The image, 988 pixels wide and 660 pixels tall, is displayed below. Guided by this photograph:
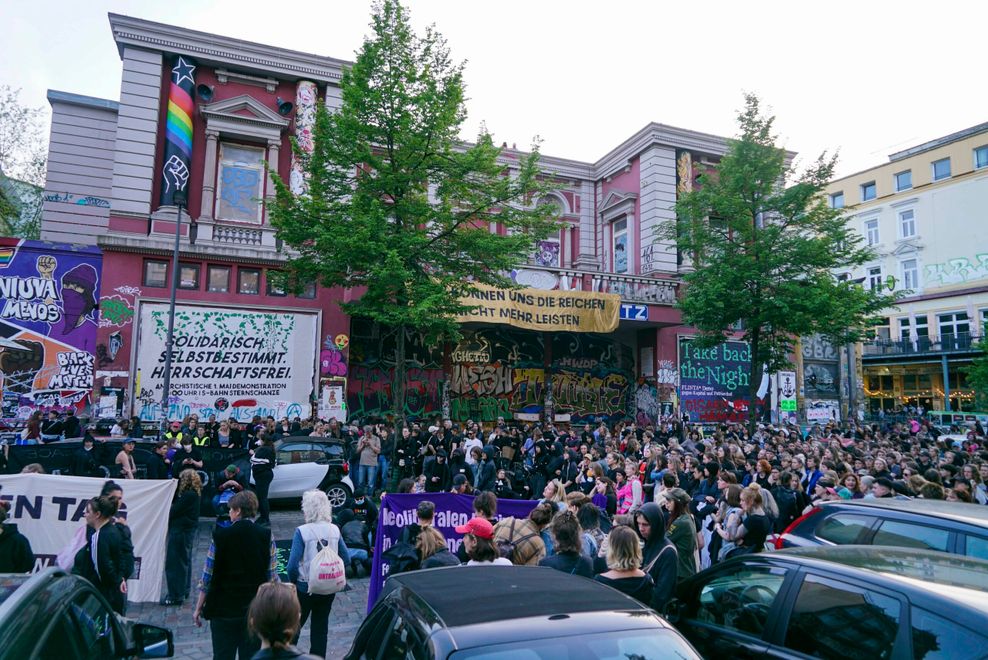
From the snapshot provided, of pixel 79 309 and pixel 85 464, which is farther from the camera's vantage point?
pixel 79 309

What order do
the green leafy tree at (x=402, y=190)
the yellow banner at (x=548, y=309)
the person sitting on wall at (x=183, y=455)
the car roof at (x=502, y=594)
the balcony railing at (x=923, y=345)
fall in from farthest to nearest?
1. the balcony railing at (x=923, y=345)
2. the yellow banner at (x=548, y=309)
3. the green leafy tree at (x=402, y=190)
4. the person sitting on wall at (x=183, y=455)
5. the car roof at (x=502, y=594)

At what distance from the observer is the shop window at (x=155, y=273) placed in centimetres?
2006

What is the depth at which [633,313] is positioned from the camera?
24906 mm

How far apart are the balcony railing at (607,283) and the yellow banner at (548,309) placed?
2.38 feet

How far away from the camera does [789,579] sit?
4.17 meters

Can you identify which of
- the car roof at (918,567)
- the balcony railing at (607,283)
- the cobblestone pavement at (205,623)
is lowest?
the cobblestone pavement at (205,623)

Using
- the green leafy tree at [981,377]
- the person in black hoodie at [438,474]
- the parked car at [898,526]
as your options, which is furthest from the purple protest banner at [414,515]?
the green leafy tree at [981,377]

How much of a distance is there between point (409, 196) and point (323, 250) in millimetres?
2898

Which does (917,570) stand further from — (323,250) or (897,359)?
(897,359)

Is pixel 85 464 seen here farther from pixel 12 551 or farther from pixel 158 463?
pixel 12 551

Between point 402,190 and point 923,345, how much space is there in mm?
44028

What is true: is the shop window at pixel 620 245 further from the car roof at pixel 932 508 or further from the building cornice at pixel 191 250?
the car roof at pixel 932 508

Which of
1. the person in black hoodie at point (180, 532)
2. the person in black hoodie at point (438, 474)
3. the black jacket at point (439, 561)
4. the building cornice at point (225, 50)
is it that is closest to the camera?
the black jacket at point (439, 561)

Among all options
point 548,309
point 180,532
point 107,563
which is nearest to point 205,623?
point 180,532
